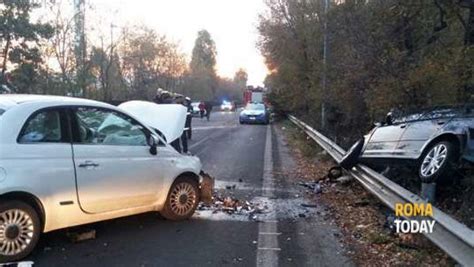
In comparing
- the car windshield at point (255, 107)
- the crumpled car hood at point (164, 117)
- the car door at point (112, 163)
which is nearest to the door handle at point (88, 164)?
the car door at point (112, 163)

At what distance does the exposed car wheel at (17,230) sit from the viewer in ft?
18.1

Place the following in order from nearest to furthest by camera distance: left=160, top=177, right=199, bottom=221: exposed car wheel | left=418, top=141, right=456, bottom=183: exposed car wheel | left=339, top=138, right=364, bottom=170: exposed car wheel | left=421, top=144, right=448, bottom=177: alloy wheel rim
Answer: left=160, top=177, right=199, bottom=221: exposed car wheel, left=418, top=141, right=456, bottom=183: exposed car wheel, left=421, top=144, right=448, bottom=177: alloy wheel rim, left=339, top=138, right=364, bottom=170: exposed car wheel

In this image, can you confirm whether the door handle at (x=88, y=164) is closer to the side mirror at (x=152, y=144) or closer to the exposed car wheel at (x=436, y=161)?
the side mirror at (x=152, y=144)

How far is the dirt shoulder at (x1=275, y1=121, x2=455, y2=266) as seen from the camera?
587cm

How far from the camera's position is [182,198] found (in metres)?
7.58

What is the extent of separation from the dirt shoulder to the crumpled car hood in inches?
106

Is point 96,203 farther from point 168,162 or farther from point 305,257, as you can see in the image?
point 305,257

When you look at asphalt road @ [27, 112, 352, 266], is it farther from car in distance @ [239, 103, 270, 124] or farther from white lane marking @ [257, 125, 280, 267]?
car in distance @ [239, 103, 270, 124]

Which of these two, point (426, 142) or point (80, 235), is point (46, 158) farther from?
point (426, 142)

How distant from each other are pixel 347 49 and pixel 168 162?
9424mm

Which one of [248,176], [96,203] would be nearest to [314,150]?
[248,176]

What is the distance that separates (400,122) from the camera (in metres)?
9.73

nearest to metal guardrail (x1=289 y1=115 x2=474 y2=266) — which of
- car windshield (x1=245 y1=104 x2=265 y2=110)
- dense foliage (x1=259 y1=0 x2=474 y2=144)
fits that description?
dense foliage (x1=259 y1=0 x2=474 y2=144)

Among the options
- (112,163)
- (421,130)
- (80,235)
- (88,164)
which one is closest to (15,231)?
(80,235)
